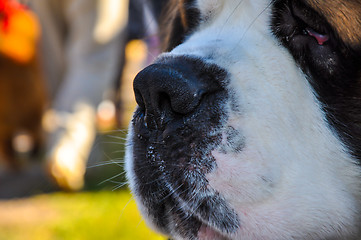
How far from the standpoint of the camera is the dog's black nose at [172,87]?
51.9 inches

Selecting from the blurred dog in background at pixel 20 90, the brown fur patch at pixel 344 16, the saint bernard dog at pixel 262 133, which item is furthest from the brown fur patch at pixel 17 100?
the brown fur patch at pixel 344 16

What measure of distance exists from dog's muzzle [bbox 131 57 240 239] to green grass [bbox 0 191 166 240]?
1.20 m

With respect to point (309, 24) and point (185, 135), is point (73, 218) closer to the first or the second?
point (185, 135)

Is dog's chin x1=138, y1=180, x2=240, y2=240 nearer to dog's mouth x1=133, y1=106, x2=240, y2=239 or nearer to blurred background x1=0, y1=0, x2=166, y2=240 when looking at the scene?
dog's mouth x1=133, y1=106, x2=240, y2=239

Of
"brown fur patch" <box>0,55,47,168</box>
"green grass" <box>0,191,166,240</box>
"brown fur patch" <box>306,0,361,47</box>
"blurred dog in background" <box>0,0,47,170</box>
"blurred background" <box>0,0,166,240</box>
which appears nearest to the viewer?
"brown fur patch" <box>306,0,361,47</box>

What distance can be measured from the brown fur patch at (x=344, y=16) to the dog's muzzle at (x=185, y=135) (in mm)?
319

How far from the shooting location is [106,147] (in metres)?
4.49

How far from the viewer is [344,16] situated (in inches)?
51.3

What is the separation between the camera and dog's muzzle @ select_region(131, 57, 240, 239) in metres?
1.32

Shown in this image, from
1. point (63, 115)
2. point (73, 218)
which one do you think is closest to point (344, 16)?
point (73, 218)

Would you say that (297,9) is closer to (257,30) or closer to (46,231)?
(257,30)

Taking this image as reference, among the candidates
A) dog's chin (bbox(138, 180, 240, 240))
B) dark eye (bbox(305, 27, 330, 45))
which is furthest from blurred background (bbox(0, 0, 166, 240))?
dark eye (bbox(305, 27, 330, 45))

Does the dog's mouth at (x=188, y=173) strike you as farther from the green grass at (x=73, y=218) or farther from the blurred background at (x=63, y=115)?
the blurred background at (x=63, y=115)

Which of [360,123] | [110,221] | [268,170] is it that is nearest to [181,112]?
[268,170]
